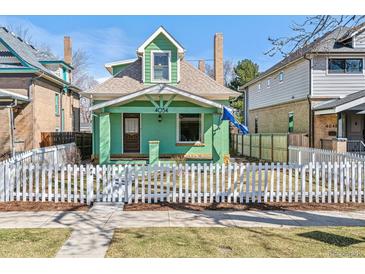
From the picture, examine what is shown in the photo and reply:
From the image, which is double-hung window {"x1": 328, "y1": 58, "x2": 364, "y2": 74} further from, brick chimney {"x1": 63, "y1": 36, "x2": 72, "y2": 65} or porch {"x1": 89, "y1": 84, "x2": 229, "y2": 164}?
brick chimney {"x1": 63, "y1": 36, "x2": 72, "y2": 65}

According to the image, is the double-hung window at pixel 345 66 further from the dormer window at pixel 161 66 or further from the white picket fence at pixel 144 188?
the white picket fence at pixel 144 188

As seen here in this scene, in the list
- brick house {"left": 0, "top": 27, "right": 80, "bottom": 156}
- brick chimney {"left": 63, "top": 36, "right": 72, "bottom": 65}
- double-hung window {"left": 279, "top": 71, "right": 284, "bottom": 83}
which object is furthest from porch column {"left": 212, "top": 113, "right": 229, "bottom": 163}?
brick chimney {"left": 63, "top": 36, "right": 72, "bottom": 65}

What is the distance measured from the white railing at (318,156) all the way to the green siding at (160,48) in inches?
296

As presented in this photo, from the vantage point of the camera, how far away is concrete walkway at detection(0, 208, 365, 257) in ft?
21.6

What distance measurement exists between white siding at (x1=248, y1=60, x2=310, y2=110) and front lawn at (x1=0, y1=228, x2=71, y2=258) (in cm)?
1828

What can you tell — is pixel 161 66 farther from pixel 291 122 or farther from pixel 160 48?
pixel 291 122

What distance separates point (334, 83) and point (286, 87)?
14.1 feet

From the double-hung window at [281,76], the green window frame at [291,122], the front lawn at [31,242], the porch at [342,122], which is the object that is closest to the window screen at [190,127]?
the porch at [342,122]

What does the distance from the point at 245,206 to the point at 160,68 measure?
11407mm

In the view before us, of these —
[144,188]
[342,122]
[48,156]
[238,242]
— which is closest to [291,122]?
[342,122]

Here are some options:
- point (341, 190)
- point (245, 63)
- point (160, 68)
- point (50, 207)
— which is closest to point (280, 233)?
point (341, 190)

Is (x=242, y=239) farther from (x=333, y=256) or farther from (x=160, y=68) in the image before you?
(x=160, y=68)

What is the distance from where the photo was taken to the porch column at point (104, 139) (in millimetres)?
14242

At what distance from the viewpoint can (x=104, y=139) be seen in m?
14.2
